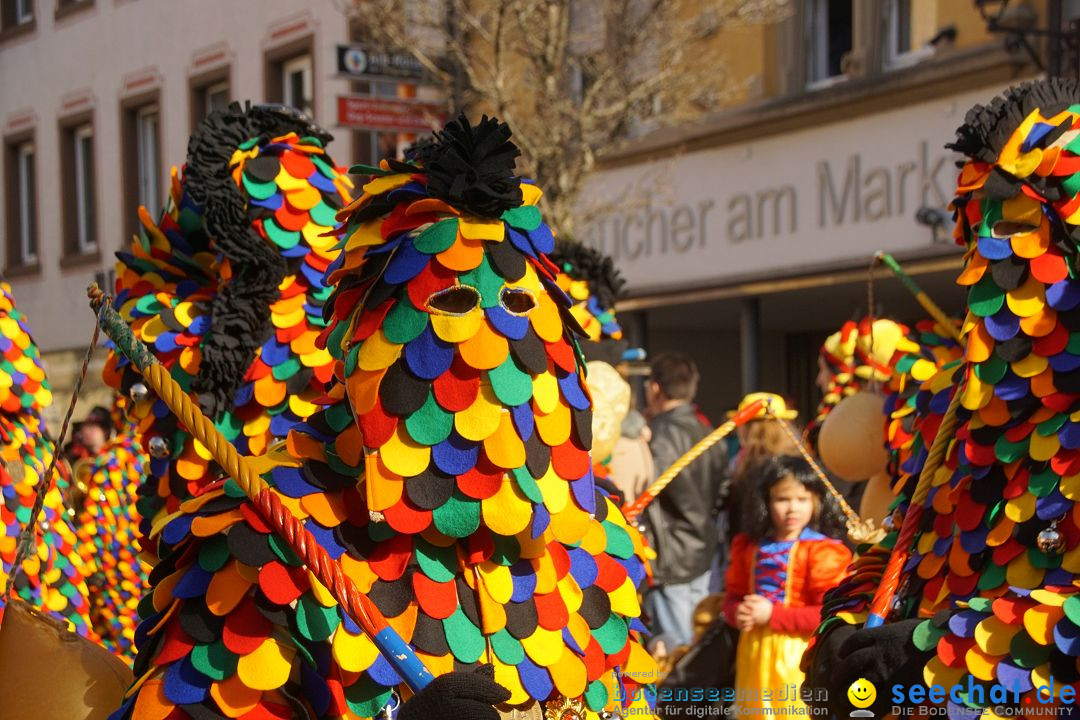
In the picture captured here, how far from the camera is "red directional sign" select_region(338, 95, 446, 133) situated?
38.1 feet

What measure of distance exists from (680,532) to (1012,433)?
4182mm

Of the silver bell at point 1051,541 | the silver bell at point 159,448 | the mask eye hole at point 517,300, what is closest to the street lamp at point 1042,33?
the silver bell at point 159,448

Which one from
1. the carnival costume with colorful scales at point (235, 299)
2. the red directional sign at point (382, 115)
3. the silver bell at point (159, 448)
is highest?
the red directional sign at point (382, 115)

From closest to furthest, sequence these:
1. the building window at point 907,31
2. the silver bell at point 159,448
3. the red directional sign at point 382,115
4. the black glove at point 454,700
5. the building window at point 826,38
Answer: the black glove at point 454,700, the silver bell at point 159,448, the red directional sign at point 382,115, the building window at point 907,31, the building window at point 826,38

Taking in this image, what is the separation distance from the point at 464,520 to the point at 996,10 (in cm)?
985

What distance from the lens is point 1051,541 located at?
10.1 feet

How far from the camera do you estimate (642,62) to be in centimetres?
1316

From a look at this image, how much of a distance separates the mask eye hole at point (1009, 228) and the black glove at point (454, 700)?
1.50 m

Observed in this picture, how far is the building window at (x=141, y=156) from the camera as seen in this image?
19.8 m

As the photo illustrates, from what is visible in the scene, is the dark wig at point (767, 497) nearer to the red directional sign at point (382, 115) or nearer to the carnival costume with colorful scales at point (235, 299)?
the carnival costume with colorful scales at point (235, 299)

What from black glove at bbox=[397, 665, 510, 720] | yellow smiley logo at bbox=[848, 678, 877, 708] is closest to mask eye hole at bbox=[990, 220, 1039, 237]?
yellow smiley logo at bbox=[848, 678, 877, 708]

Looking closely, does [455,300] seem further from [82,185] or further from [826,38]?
[82,185]

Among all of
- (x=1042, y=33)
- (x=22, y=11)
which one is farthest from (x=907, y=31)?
(x=22, y=11)

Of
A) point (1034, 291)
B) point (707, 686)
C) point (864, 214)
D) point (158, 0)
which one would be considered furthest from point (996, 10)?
point (158, 0)
